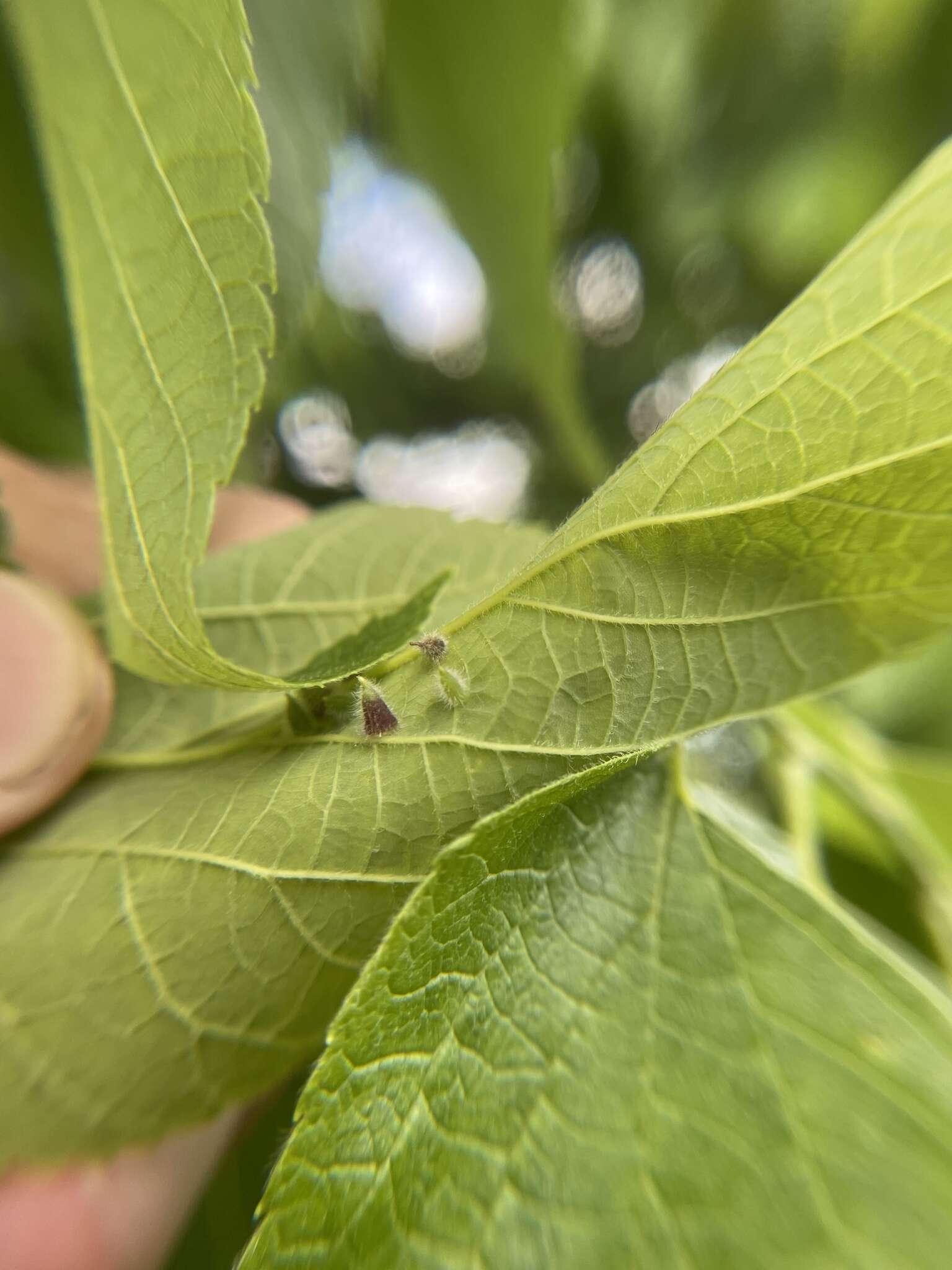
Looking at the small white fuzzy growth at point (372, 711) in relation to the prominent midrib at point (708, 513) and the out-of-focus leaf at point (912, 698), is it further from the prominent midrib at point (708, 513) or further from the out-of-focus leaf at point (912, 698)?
the out-of-focus leaf at point (912, 698)

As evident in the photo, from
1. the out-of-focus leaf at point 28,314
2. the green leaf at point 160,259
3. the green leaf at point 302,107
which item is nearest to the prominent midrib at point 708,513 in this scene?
the green leaf at point 160,259

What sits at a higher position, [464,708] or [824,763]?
[464,708]

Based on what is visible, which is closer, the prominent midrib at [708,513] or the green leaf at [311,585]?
the prominent midrib at [708,513]

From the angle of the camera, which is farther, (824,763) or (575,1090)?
(824,763)

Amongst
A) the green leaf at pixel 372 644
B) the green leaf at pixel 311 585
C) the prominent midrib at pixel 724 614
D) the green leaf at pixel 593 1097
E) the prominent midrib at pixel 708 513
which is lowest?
the green leaf at pixel 593 1097

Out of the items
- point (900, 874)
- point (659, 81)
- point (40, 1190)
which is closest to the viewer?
point (40, 1190)

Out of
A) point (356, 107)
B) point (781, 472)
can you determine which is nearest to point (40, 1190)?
point (781, 472)

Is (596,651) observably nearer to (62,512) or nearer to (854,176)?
(62,512)
